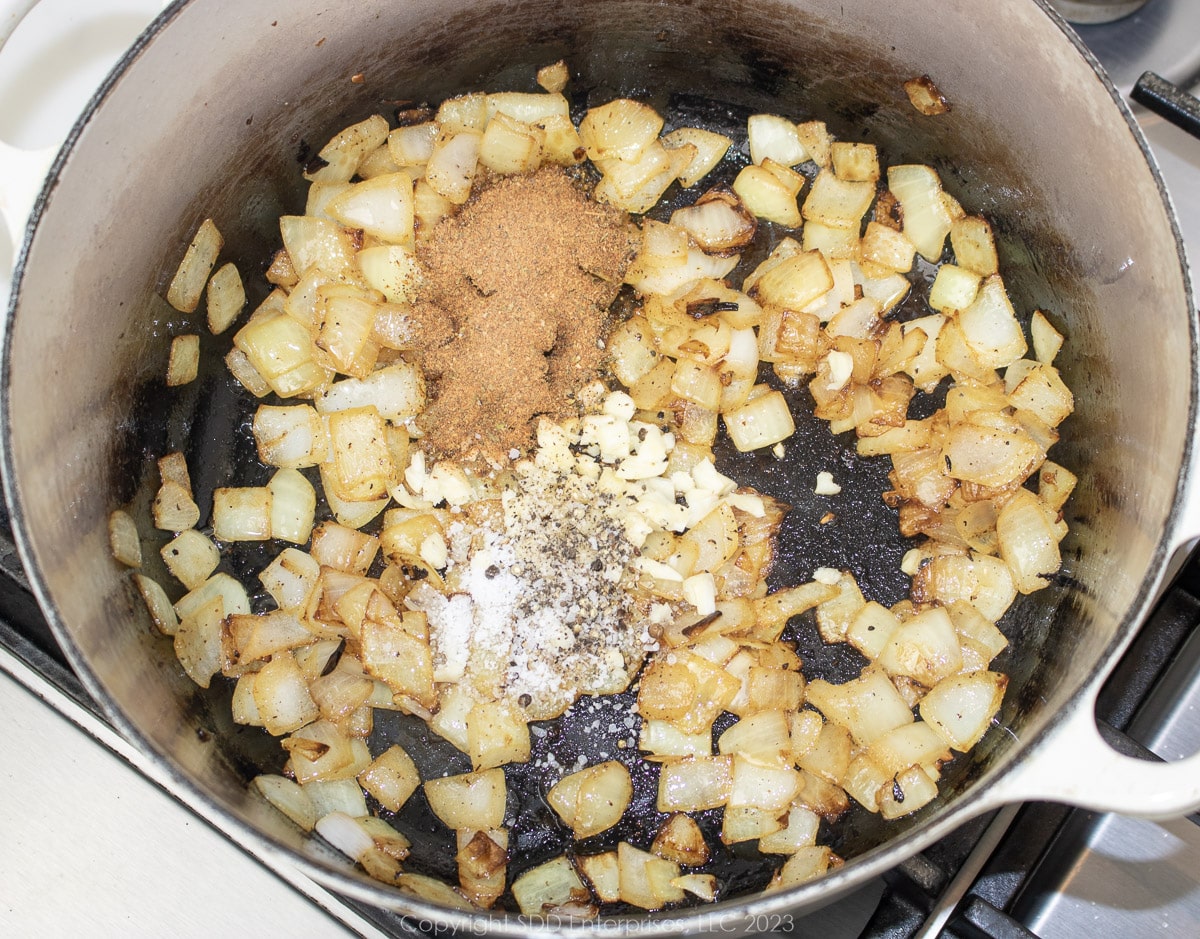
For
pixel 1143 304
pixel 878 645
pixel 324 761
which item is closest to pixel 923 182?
pixel 1143 304

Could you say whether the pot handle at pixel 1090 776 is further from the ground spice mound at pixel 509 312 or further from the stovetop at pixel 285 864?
the ground spice mound at pixel 509 312

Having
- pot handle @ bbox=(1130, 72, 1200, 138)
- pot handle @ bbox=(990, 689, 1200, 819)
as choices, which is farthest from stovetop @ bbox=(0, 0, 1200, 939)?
pot handle @ bbox=(1130, 72, 1200, 138)

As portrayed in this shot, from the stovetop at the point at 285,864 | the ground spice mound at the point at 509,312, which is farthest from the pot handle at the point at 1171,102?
the ground spice mound at the point at 509,312

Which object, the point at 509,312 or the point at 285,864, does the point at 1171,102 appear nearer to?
the point at 509,312

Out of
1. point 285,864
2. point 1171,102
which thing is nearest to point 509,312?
point 285,864

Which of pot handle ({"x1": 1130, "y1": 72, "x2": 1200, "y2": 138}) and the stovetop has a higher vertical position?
pot handle ({"x1": 1130, "y1": 72, "x2": 1200, "y2": 138})

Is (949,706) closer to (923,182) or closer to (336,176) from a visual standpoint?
(923,182)

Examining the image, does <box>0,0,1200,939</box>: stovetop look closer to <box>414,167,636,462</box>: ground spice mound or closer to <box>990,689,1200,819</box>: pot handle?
<box>990,689,1200,819</box>: pot handle
